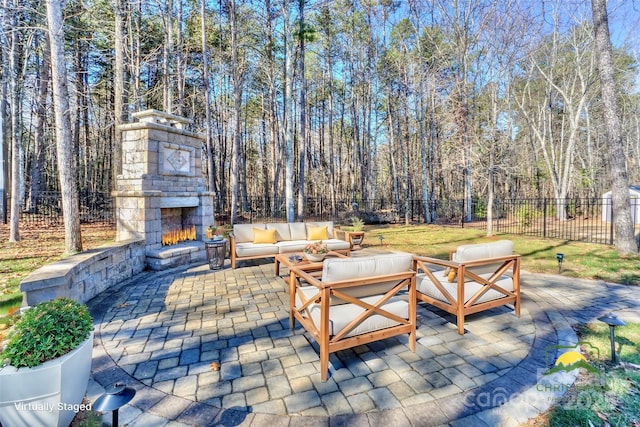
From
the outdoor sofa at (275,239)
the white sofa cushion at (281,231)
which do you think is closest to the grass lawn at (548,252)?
the outdoor sofa at (275,239)

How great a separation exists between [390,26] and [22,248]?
1636 cm

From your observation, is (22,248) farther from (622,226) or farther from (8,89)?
(622,226)

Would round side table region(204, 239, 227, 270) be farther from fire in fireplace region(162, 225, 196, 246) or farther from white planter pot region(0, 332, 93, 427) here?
white planter pot region(0, 332, 93, 427)

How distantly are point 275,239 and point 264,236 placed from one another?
10.3 inches

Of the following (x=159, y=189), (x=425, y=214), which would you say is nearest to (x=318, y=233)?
(x=159, y=189)

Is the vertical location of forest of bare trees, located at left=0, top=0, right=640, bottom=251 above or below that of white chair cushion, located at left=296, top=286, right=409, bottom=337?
above

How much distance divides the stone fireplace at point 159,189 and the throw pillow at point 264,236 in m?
1.31

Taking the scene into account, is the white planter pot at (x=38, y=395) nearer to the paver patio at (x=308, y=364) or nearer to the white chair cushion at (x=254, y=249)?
the paver patio at (x=308, y=364)

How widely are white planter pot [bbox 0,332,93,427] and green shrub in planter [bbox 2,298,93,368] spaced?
0.16 feet

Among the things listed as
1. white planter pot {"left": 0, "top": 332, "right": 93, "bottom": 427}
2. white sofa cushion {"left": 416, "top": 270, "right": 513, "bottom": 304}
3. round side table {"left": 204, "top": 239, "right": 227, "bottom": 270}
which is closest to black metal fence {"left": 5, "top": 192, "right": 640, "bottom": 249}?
round side table {"left": 204, "top": 239, "right": 227, "bottom": 270}

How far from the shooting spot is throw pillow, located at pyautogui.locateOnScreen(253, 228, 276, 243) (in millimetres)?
5828

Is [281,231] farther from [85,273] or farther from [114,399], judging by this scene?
[114,399]

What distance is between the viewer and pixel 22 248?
6.23 m

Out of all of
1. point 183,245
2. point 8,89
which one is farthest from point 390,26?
point 8,89
